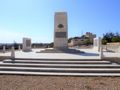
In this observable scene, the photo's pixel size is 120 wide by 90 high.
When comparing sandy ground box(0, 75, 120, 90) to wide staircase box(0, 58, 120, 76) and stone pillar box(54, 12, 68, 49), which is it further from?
stone pillar box(54, 12, 68, 49)

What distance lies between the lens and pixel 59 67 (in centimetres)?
1026

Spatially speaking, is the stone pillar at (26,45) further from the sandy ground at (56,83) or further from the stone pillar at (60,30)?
the sandy ground at (56,83)

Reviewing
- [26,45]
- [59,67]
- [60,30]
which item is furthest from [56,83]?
[26,45]

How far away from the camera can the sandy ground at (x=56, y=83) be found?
287 inches

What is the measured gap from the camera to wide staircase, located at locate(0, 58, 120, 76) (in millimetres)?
9392

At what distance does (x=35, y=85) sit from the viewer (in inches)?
298

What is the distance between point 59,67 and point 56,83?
2.42 metres

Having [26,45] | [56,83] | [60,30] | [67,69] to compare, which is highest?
[60,30]

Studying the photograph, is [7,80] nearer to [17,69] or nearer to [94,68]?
[17,69]

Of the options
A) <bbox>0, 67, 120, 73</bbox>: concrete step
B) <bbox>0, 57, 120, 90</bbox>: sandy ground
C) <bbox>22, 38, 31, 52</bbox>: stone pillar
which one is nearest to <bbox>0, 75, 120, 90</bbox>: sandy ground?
<bbox>0, 57, 120, 90</bbox>: sandy ground

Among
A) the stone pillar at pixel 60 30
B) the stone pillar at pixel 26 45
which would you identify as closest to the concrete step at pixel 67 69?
the stone pillar at pixel 60 30

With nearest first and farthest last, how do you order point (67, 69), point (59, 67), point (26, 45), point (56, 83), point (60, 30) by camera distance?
point (56, 83) < point (67, 69) < point (59, 67) < point (60, 30) < point (26, 45)

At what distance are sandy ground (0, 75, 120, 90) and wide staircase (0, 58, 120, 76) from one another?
1.88ft

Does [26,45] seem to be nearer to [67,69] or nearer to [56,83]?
[67,69]
